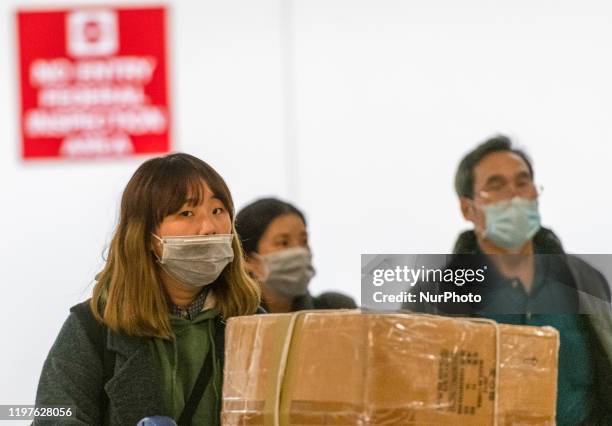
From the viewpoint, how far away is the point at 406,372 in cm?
174

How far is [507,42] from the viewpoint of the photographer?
147 inches

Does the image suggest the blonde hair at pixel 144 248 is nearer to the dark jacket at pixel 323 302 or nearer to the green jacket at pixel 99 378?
the green jacket at pixel 99 378

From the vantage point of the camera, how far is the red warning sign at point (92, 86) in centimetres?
395

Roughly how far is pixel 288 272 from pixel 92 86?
1.46m

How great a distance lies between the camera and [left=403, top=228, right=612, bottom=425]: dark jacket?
2.33 m

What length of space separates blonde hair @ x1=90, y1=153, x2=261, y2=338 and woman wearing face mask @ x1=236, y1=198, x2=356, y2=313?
2.36 feet

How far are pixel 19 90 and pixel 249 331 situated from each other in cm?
241

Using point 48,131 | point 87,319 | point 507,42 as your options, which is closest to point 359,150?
point 507,42

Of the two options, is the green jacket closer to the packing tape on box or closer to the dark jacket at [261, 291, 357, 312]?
the packing tape on box

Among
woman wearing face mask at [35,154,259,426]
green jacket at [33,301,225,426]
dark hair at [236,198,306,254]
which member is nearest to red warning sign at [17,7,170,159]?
dark hair at [236,198,306,254]

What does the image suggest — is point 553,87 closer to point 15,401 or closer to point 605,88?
point 605,88

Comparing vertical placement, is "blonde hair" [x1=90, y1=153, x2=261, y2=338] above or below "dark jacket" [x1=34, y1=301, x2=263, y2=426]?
above

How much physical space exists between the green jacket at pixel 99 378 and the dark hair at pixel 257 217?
2.90 feet

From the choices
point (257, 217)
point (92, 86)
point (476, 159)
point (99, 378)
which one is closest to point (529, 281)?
point (476, 159)
